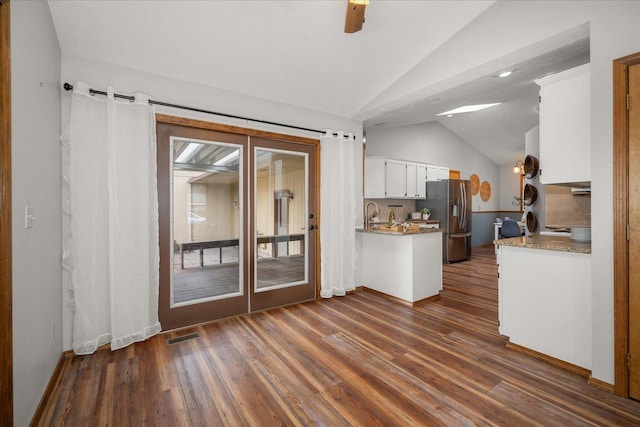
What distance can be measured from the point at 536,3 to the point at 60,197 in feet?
13.8

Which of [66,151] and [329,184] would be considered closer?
[66,151]

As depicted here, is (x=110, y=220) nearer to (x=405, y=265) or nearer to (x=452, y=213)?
(x=405, y=265)

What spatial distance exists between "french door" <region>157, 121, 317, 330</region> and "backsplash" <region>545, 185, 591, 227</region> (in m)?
3.38

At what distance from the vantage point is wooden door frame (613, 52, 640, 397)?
187 centimetres

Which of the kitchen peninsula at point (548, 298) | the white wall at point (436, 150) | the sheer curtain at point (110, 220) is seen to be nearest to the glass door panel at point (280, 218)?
the sheer curtain at point (110, 220)

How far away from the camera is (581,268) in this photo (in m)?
2.16

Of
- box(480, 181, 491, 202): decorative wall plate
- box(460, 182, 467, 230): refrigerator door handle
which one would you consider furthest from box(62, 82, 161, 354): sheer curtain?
box(480, 181, 491, 202): decorative wall plate

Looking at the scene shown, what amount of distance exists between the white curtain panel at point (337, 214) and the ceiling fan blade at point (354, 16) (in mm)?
1862

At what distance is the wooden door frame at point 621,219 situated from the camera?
73.6 inches

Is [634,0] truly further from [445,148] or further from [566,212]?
[445,148]

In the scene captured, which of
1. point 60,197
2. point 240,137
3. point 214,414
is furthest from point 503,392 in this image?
point 60,197

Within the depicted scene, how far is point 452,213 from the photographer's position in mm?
6453

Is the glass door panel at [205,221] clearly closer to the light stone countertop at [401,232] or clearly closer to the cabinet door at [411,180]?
the light stone countertop at [401,232]

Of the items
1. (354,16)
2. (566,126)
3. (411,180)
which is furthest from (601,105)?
(411,180)
